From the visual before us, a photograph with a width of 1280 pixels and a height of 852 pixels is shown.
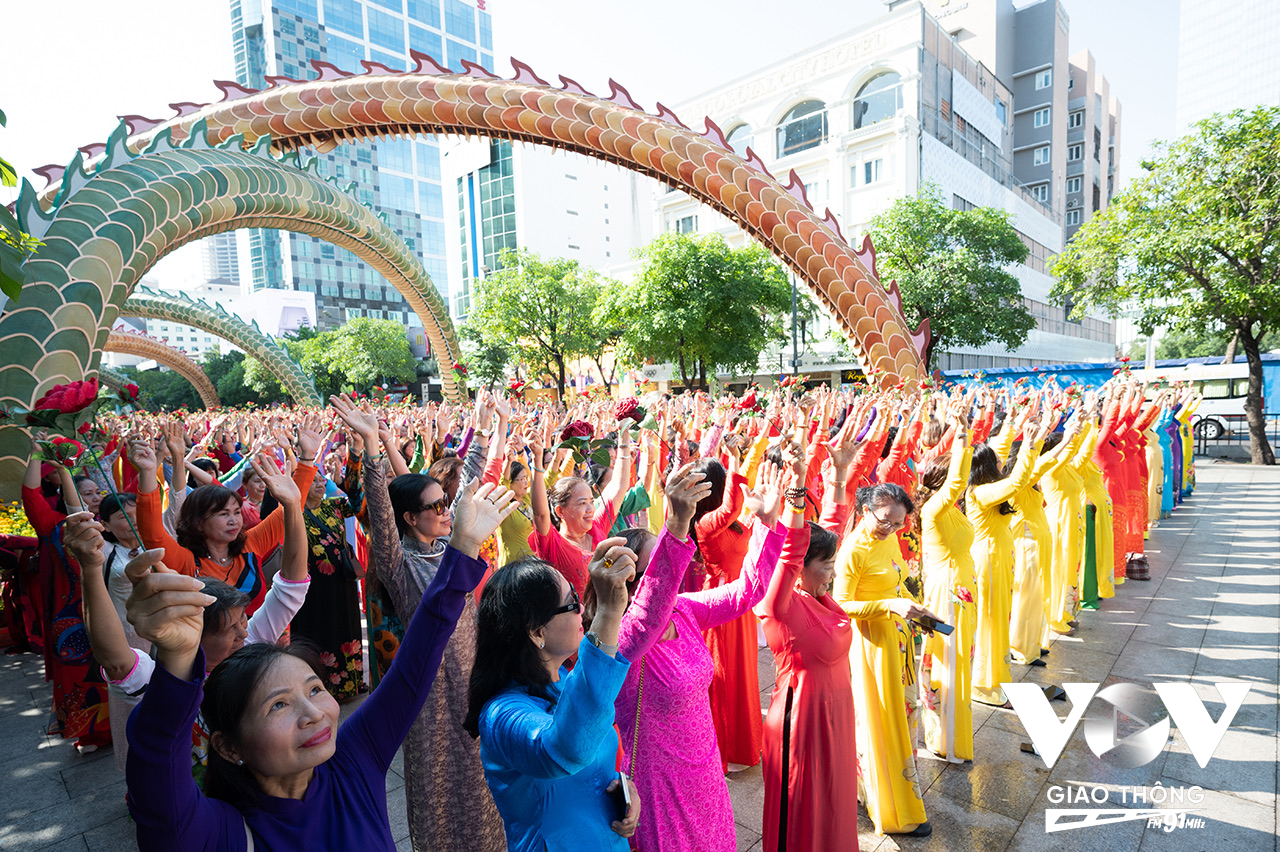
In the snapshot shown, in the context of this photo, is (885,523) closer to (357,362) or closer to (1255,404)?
(1255,404)

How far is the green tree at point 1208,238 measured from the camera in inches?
457

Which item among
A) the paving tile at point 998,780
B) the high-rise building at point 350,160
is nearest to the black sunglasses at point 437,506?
the paving tile at point 998,780

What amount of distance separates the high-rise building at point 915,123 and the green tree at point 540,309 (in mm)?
9433

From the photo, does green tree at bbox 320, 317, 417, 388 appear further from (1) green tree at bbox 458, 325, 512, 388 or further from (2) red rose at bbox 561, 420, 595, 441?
(2) red rose at bbox 561, 420, 595, 441

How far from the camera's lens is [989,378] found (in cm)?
2444

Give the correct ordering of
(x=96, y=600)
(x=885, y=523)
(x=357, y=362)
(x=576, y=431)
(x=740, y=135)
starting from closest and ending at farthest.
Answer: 1. (x=96, y=600)
2. (x=885, y=523)
3. (x=576, y=431)
4. (x=740, y=135)
5. (x=357, y=362)

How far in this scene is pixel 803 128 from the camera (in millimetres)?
32375

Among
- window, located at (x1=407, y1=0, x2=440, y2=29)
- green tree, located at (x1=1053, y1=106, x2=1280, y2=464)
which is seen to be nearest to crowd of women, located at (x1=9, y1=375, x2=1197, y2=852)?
green tree, located at (x1=1053, y1=106, x2=1280, y2=464)

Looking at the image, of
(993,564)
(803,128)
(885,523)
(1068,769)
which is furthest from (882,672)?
(803,128)

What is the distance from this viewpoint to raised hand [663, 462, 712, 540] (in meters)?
1.53

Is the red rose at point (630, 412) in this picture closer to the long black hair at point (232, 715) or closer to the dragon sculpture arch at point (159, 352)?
the long black hair at point (232, 715)

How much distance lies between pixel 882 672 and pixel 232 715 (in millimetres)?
2476

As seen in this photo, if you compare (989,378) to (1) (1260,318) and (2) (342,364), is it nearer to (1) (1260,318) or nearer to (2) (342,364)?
(1) (1260,318)

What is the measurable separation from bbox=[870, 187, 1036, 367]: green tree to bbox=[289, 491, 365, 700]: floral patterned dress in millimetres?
18853
